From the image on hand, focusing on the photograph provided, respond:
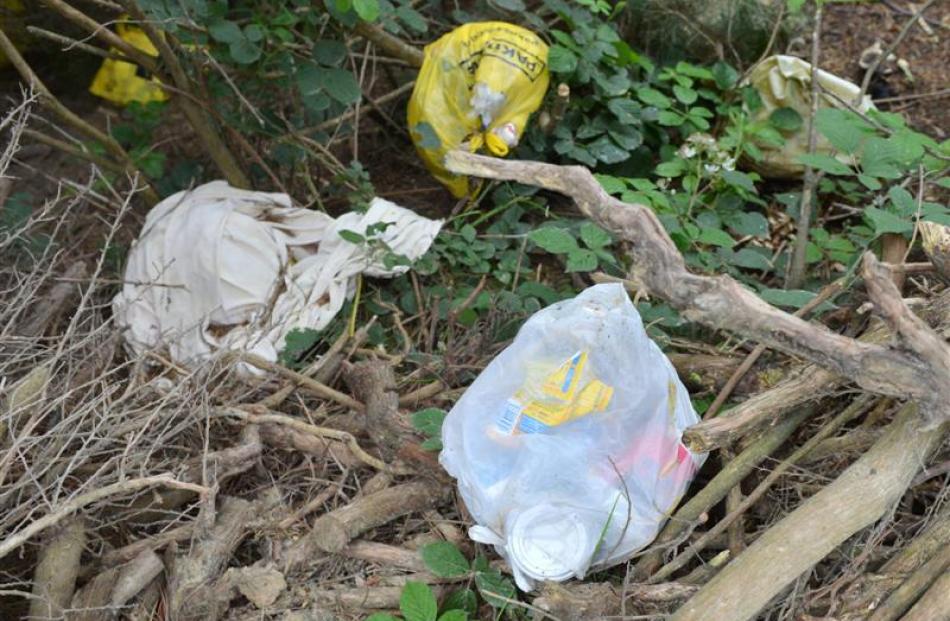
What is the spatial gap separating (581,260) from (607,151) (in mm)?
820

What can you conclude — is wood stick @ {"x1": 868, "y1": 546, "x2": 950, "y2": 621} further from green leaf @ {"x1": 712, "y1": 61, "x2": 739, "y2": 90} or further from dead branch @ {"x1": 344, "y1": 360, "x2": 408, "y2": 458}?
green leaf @ {"x1": 712, "y1": 61, "x2": 739, "y2": 90}

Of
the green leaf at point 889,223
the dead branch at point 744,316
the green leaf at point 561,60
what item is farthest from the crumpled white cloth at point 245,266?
the green leaf at point 889,223

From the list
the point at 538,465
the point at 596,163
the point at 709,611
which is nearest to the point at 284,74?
the point at 596,163

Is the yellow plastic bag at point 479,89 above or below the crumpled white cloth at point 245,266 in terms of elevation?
above

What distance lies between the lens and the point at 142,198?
3.56 metres

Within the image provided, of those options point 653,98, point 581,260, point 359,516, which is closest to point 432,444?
point 359,516

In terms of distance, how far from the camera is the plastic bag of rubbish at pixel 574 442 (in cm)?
197

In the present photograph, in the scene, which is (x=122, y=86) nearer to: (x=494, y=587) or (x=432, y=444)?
(x=432, y=444)

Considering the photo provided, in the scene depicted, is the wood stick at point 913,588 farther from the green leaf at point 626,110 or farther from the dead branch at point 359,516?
the green leaf at point 626,110

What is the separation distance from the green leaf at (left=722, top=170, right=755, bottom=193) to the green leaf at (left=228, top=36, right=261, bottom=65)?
1.38 metres

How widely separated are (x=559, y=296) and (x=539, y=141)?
2.33 feet

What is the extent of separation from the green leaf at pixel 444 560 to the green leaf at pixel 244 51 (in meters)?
1.55

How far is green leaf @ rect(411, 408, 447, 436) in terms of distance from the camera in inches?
89.4

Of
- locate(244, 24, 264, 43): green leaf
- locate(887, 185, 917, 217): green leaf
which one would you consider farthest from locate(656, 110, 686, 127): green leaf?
locate(244, 24, 264, 43): green leaf
